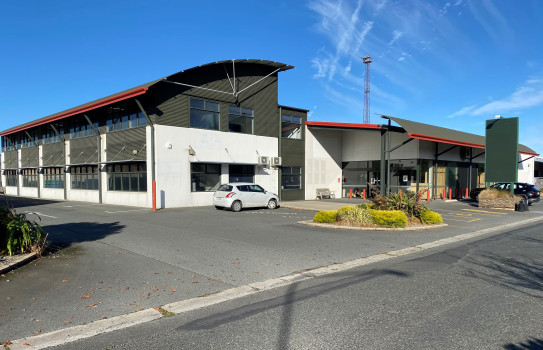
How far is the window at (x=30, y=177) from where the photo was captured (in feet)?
113

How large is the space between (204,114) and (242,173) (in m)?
4.56

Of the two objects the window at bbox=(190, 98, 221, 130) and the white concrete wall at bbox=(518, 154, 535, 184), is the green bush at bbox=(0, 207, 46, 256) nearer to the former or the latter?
the window at bbox=(190, 98, 221, 130)

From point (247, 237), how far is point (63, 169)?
81.6ft

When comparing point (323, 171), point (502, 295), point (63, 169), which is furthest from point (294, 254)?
point (63, 169)

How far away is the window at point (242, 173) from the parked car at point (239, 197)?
150 inches

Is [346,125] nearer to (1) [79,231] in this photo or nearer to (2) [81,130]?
(1) [79,231]

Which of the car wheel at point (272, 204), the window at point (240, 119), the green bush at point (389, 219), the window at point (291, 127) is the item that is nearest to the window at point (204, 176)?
the window at point (240, 119)

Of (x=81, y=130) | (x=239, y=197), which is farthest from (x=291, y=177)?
(x=81, y=130)

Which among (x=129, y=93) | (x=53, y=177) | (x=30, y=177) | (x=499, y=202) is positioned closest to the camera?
(x=129, y=93)

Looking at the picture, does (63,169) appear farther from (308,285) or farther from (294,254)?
(308,285)

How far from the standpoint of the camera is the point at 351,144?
28422mm

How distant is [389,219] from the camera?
12.1 m

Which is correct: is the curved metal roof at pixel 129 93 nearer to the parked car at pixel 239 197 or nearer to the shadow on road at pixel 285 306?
the parked car at pixel 239 197

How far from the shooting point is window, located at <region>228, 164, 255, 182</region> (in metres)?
22.8
